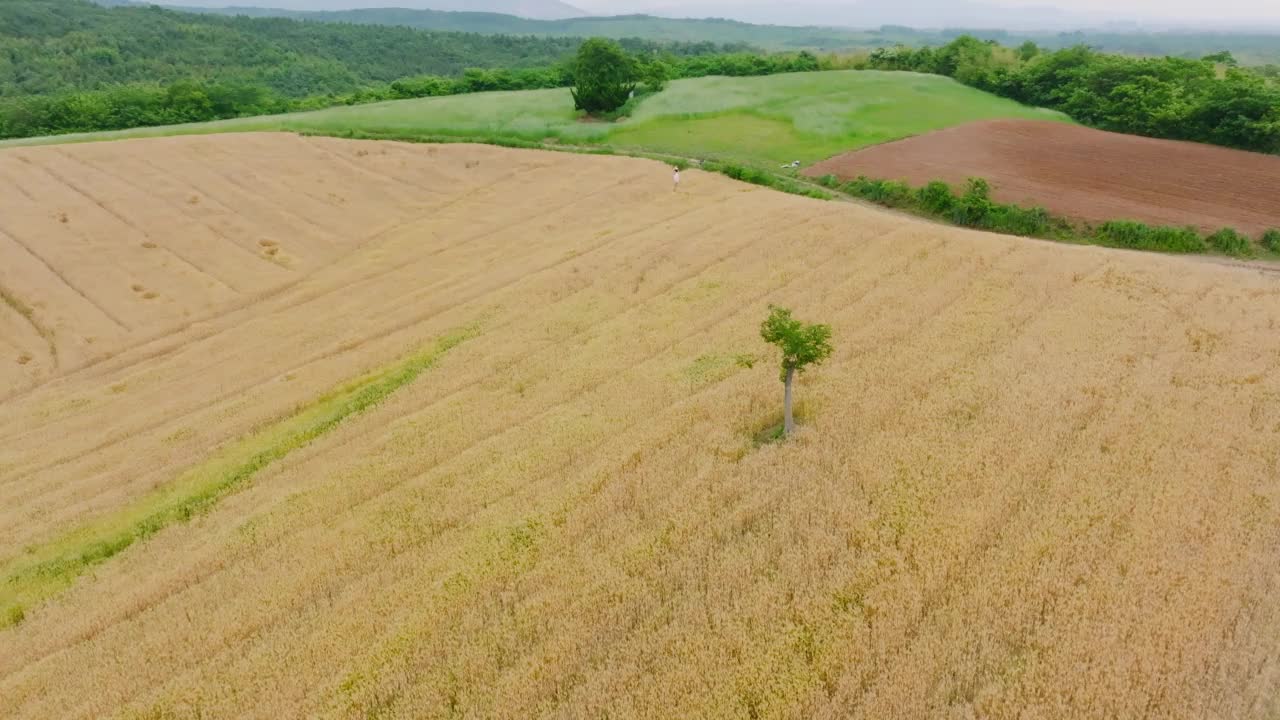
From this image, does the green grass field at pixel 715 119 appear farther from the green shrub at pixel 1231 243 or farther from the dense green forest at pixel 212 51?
the dense green forest at pixel 212 51

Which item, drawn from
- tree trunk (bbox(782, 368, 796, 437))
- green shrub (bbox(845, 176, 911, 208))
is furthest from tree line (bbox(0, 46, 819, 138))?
tree trunk (bbox(782, 368, 796, 437))

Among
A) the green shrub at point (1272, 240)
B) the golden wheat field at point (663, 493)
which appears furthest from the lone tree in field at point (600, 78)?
the green shrub at point (1272, 240)

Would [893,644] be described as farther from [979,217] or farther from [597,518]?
[979,217]

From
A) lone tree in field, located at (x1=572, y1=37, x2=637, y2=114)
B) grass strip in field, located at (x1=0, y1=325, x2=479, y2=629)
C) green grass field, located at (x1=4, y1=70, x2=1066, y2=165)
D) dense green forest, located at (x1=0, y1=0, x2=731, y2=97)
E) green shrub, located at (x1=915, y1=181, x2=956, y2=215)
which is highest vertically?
dense green forest, located at (x1=0, y1=0, x2=731, y2=97)

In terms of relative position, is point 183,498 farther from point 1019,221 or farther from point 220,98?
point 220,98

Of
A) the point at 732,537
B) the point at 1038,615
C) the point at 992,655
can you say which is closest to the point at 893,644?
the point at 992,655

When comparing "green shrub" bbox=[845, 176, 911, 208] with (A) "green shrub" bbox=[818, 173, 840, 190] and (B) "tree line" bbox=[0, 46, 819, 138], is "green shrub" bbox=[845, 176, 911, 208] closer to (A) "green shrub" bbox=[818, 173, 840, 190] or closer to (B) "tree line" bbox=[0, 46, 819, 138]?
(A) "green shrub" bbox=[818, 173, 840, 190]
